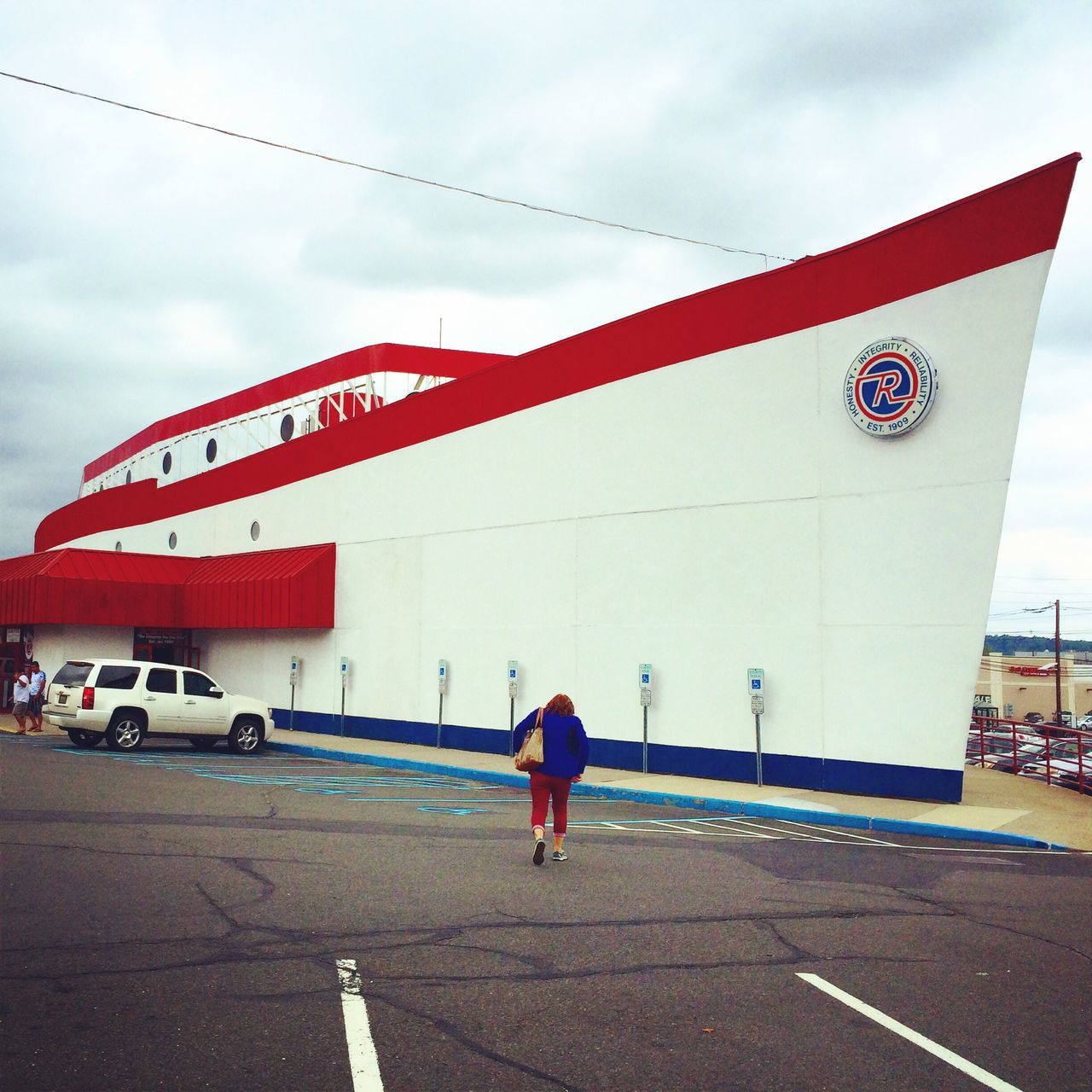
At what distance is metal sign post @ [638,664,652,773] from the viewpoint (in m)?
17.2

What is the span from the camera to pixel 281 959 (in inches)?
237

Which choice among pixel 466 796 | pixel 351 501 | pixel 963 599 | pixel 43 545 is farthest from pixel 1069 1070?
pixel 43 545

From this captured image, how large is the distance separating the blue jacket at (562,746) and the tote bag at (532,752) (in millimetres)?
42

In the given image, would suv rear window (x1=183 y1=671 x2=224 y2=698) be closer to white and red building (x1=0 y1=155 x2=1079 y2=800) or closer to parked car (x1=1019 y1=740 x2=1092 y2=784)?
white and red building (x1=0 y1=155 x2=1079 y2=800)

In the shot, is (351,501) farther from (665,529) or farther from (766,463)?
(766,463)

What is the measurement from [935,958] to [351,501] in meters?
20.1

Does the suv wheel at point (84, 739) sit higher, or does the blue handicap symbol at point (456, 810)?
the suv wheel at point (84, 739)

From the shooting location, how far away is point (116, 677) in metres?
19.5

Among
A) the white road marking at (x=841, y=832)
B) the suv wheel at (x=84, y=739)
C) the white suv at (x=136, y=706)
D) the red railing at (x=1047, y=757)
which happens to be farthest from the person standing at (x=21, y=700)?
the red railing at (x=1047, y=757)

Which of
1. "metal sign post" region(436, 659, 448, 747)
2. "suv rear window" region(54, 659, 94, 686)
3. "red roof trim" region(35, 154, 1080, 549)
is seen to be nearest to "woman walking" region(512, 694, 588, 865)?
"red roof trim" region(35, 154, 1080, 549)

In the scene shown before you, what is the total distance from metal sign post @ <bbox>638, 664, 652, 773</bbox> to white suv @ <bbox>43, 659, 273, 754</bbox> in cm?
874

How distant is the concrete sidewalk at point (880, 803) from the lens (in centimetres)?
1210

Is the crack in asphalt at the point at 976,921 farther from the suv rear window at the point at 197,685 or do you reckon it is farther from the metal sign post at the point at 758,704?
the suv rear window at the point at 197,685

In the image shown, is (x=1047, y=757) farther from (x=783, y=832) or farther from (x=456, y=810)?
(x=456, y=810)
